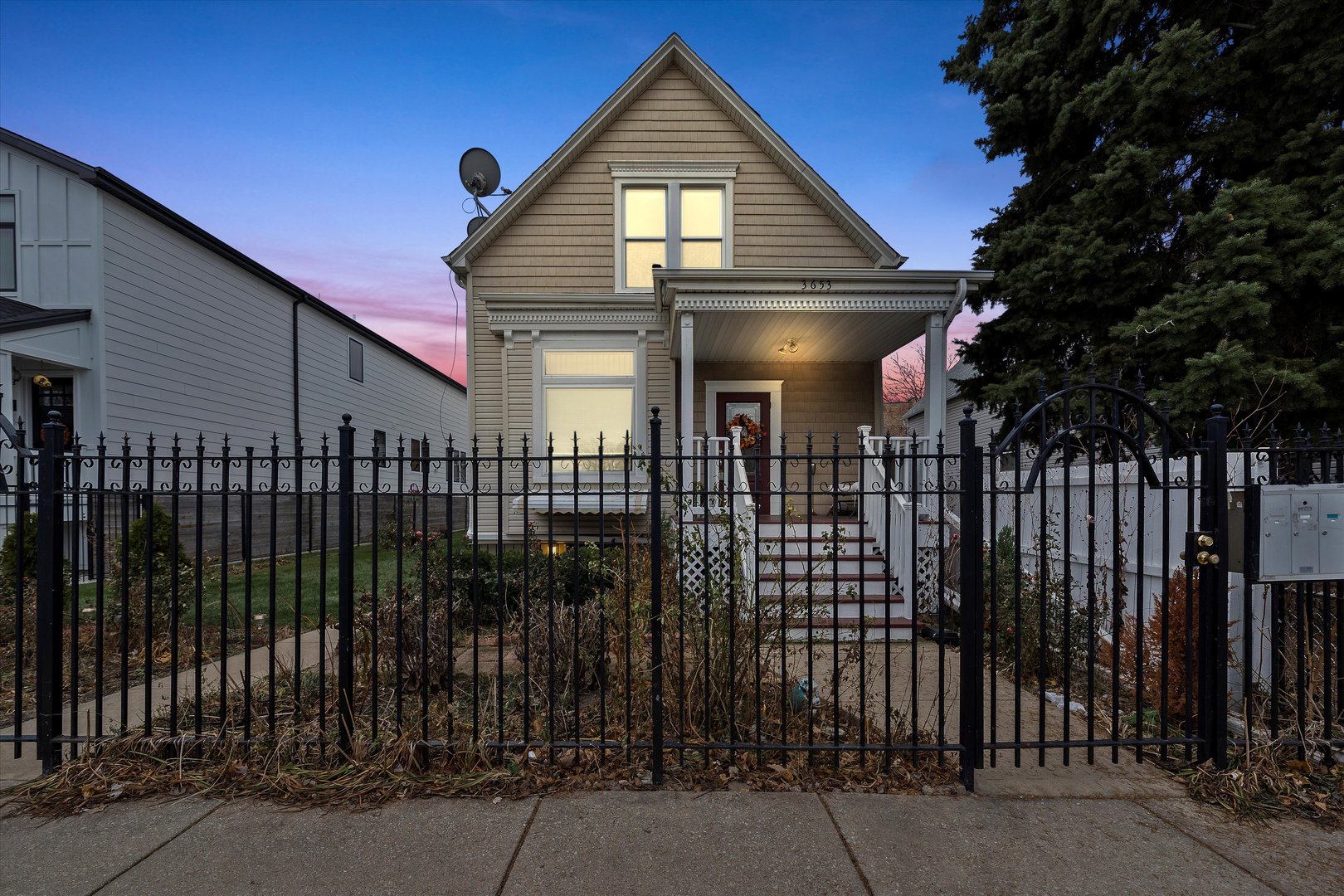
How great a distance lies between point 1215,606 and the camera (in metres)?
3.34

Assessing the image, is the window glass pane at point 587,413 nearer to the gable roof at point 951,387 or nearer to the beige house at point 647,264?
the beige house at point 647,264

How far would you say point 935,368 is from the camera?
871 cm

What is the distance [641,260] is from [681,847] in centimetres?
944

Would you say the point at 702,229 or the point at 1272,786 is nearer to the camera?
the point at 1272,786

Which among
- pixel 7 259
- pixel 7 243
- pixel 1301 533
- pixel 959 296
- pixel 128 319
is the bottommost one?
pixel 1301 533

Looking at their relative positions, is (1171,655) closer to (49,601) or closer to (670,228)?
(49,601)

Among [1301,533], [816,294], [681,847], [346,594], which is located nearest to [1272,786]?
[1301,533]

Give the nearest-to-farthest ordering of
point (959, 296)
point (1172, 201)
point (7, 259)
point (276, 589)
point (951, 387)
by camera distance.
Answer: point (276, 589)
point (959, 296)
point (1172, 201)
point (7, 259)
point (951, 387)

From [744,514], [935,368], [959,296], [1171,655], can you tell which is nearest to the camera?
[1171,655]

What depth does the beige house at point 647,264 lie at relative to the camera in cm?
1040

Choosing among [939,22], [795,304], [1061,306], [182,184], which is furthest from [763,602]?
[182,184]

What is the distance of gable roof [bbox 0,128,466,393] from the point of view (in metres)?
9.91

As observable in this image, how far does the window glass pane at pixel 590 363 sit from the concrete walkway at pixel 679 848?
7837 millimetres

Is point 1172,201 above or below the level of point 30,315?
above
